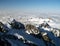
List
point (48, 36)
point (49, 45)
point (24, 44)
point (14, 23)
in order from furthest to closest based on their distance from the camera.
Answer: point (14, 23) → point (48, 36) → point (49, 45) → point (24, 44)

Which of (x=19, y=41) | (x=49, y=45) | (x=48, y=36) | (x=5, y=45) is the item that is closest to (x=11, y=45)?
(x=5, y=45)

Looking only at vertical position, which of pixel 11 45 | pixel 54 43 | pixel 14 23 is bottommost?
pixel 54 43

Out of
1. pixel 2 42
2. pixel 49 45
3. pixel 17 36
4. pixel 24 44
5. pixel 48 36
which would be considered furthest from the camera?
pixel 48 36

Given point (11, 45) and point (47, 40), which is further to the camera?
point (47, 40)

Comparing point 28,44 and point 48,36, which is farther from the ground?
point 28,44

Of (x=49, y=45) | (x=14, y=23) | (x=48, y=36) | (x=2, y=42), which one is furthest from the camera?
(x=14, y=23)

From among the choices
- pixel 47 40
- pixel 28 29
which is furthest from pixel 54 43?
pixel 28 29

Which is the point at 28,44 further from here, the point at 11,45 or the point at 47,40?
the point at 47,40

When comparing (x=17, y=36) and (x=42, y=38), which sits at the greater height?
(x=17, y=36)

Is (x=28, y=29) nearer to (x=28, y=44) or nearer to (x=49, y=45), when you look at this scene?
(x=49, y=45)
